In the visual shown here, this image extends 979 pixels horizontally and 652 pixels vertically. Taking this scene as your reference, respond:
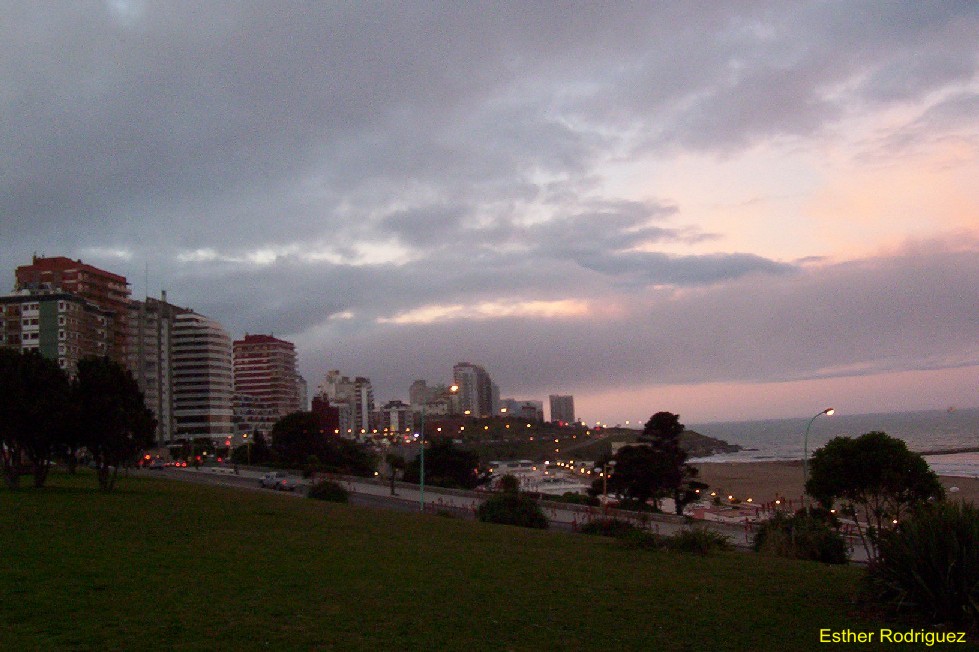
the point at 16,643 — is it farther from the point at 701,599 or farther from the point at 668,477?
the point at 668,477

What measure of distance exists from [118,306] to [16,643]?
11399 cm

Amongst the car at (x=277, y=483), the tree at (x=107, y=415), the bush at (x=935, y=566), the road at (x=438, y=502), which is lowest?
the road at (x=438, y=502)

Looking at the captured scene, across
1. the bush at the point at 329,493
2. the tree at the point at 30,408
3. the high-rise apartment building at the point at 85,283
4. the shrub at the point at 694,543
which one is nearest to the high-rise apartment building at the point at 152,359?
the high-rise apartment building at the point at 85,283

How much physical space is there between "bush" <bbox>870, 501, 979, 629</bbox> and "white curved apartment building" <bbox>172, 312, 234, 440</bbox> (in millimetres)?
134803

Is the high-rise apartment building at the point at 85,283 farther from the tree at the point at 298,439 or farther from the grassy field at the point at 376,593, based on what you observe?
the grassy field at the point at 376,593

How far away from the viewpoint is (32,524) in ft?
54.8

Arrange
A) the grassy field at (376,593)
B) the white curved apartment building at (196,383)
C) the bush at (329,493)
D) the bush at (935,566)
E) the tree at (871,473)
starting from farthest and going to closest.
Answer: the white curved apartment building at (196,383)
the bush at (329,493)
the tree at (871,473)
the bush at (935,566)
the grassy field at (376,593)

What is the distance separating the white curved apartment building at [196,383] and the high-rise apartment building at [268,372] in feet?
117

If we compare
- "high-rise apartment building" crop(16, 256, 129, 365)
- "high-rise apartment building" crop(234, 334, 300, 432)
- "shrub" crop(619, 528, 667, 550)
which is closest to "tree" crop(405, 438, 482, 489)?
"shrub" crop(619, 528, 667, 550)

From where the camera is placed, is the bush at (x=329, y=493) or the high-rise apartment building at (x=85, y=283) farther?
the high-rise apartment building at (x=85, y=283)

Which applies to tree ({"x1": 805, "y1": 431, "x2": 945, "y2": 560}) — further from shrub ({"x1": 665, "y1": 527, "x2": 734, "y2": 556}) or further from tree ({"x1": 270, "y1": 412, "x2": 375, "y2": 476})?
tree ({"x1": 270, "y1": 412, "x2": 375, "y2": 476})

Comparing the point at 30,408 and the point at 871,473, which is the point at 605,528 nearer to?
the point at 871,473

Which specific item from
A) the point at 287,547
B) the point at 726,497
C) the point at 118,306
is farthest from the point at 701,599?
the point at 118,306

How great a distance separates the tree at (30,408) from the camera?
2614 cm
